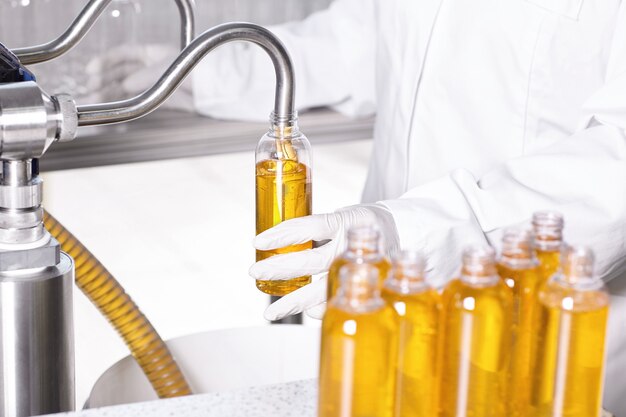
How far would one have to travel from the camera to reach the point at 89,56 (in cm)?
278

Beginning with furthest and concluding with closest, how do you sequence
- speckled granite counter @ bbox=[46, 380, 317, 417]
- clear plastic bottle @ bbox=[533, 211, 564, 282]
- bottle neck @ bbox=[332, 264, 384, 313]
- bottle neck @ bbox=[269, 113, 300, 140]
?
bottle neck @ bbox=[269, 113, 300, 140] → speckled granite counter @ bbox=[46, 380, 317, 417] → clear plastic bottle @ bbox=[533, 211, 564, 282] → bottle neck @ bbox=[332, 264, 384, 313]

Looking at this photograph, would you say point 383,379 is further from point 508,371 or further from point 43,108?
point 43,108

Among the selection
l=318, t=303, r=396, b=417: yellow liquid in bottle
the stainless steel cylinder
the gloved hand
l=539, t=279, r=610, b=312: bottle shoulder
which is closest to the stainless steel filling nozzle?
the stainless steel cylinder

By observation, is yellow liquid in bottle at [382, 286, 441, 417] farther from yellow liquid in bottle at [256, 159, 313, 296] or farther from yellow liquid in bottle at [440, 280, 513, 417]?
yellow liquid in bottle at [256, 159, 313, 296]

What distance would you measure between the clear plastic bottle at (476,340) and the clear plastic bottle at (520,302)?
0.04ft

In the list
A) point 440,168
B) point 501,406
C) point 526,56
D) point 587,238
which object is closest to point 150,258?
point 440,168

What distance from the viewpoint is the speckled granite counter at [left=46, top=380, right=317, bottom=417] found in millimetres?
946

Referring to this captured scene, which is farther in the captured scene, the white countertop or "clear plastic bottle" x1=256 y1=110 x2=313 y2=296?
the white countertop

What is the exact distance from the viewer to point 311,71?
2.06 m

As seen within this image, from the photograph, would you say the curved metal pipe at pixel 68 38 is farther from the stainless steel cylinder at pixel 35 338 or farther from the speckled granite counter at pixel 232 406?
the speckled granite counter at pixel 232 406

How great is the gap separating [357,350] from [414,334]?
0.06 m

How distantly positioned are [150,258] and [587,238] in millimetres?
2311

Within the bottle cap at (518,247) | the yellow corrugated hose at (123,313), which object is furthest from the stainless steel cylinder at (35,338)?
the bottle cap at (518,247)

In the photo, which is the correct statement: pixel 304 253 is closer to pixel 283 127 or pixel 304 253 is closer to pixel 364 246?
pixel 283 127
